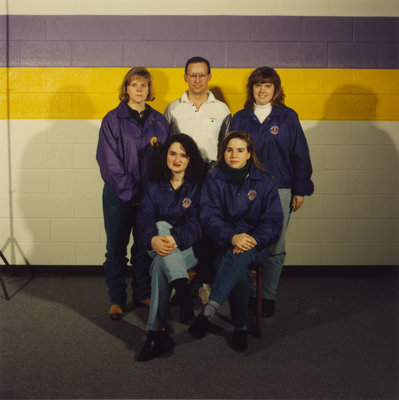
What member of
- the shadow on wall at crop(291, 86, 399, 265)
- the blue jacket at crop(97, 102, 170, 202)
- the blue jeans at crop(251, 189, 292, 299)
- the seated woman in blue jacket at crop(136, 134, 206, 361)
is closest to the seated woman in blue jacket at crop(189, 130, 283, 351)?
the seated woman in blue jacket at crop(136, 134, 206, 361)

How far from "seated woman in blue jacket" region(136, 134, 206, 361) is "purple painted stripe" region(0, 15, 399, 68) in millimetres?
1207

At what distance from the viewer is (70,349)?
2.06 meters

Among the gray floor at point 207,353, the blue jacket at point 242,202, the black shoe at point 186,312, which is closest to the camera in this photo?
the gray floor at point 207,353

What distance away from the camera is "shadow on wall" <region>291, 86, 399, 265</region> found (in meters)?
3.12

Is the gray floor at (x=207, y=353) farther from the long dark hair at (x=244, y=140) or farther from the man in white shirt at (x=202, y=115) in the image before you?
the man in white shirt at (x=202, y=115)

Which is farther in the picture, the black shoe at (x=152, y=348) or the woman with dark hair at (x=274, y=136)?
the woman with dark hair at (x=274, y=136)

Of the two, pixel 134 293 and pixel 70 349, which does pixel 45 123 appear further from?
pixel 70 349

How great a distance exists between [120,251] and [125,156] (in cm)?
64

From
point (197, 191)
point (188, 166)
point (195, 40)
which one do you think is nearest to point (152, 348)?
point (197, 191)

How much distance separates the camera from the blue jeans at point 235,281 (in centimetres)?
199

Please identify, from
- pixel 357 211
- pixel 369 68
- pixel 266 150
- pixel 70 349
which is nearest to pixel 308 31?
pixel 369 68

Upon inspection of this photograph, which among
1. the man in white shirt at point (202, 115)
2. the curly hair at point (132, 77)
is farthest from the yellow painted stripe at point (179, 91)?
the curly hair at point (132, 77)

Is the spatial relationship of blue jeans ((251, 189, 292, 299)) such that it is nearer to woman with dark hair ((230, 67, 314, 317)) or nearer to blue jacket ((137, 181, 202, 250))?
woman with dark hair ((230, 67, 314, 317))

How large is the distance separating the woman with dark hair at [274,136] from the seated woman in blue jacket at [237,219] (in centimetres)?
23
